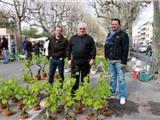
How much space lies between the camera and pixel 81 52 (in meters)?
6.41

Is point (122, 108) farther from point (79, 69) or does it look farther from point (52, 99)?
point (52, 99)

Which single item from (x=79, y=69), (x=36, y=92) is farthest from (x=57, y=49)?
(x=36, y=92)

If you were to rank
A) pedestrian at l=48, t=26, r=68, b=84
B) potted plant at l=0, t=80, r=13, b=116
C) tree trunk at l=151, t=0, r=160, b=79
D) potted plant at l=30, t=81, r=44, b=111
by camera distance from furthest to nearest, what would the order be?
1. tree trunk at l=151, t=0, r=160, b=79
2. pedestrian at l=48, t=26, r=68, b=84
3. potted plant at l=0, t=80, r=13, b=116
4. potted plant at l=30, t=81, r=44, b=111

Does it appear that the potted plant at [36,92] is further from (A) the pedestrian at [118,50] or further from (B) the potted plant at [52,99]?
(A) the pedestrian at [118,50]

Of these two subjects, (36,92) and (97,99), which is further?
(36,92)

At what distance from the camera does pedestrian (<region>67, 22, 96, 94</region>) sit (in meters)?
6.39

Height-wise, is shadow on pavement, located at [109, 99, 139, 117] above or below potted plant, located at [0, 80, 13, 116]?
below

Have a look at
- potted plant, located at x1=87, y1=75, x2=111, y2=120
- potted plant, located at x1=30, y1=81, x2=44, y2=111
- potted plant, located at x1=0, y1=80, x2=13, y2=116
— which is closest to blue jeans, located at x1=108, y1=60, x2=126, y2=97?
potted plant, located at x1=87, y1=75, x2=111, y2=120

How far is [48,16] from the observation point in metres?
46.2

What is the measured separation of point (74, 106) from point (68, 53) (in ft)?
4.19

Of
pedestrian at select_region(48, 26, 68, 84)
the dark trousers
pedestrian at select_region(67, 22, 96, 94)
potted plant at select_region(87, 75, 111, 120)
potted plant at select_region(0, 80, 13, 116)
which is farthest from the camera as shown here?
pedestrian at select_region(48, 26, 68, 84)

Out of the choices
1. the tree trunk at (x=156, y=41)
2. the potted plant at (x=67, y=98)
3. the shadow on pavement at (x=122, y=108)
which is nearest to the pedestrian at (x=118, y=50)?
the shadow on pavement at (x=122, y=108)

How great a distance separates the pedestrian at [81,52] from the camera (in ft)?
21.0

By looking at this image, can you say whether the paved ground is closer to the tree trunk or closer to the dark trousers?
the dark trousers
